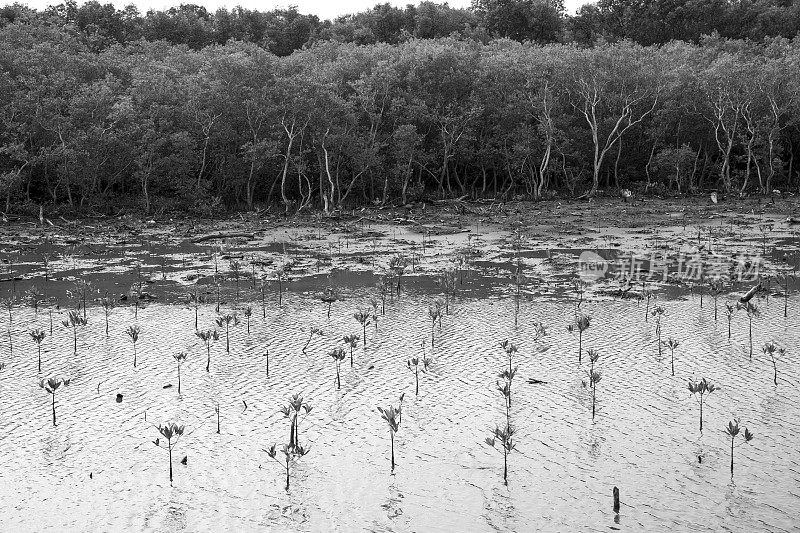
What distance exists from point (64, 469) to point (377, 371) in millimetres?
6082

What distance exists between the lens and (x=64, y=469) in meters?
10.7

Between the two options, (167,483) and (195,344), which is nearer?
(167,483)

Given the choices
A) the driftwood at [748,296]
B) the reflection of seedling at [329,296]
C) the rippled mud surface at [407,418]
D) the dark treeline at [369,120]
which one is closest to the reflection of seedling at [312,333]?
the rippled mud surface at [407,418]

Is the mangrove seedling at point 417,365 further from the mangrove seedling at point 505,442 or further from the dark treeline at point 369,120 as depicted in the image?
the dark treeline at point 369,120

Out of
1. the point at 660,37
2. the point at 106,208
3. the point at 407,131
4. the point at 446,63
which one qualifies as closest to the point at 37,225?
the point at 106,208

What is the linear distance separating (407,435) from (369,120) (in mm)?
47223

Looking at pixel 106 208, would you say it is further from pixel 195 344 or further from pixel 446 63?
pixel 195 344

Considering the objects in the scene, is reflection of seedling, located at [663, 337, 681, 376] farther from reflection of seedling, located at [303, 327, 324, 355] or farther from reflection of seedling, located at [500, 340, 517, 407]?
reflection of seedling, located at [303, 327, 324, 355]

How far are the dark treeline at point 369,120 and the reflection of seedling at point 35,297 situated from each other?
22901 millimetres

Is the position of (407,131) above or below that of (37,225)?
above

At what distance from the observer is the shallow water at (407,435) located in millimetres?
9352

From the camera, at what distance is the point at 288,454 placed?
1006cm

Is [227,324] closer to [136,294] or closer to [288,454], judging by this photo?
[136,294]

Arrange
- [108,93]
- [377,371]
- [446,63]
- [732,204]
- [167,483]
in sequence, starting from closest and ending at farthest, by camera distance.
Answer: [167,483] → [377,371] → [108,93] → [732,204] → [446,63]
